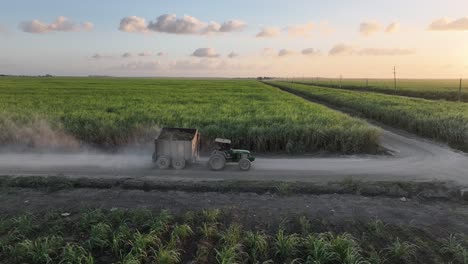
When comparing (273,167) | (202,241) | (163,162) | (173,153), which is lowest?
(202,241)

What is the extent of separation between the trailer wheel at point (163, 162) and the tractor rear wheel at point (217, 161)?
1167 mm

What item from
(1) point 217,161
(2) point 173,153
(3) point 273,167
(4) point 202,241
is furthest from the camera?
(3) point 273,167

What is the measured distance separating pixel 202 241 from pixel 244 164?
4.54 metres

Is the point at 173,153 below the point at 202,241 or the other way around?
the other way around

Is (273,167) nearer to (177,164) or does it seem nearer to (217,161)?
(217,161)

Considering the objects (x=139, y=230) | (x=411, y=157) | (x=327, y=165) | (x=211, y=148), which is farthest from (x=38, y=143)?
(x=411, y=157)

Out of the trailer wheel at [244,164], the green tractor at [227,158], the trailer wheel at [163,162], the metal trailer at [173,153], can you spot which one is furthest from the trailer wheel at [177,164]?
the trailer wheel at [244,164]

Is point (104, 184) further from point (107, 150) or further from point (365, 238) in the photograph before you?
point (365, 238)

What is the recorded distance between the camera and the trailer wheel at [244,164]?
1016cm

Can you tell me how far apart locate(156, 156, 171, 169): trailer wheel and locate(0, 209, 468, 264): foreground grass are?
11.5 ft

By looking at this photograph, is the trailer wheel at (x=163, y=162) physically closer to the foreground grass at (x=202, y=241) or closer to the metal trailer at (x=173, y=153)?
the metal trailer at (x=173, y=153)

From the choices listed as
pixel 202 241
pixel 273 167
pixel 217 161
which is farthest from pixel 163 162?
pixel 202 241

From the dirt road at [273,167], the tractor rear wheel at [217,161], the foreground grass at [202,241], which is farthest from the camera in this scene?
the tractor rear wheel at [217,161]

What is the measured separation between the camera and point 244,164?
10.2 metres
